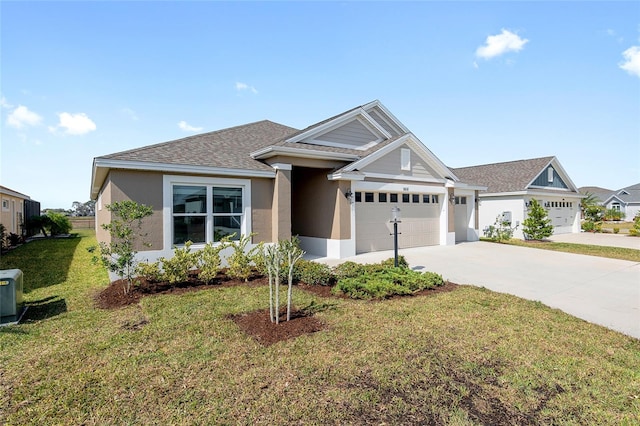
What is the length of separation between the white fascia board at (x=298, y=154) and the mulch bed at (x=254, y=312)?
4.35m

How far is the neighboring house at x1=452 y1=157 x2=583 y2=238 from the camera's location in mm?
21219

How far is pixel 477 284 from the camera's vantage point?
8281 millimetres

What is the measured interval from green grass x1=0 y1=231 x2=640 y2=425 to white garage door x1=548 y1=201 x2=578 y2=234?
2246 centimetres

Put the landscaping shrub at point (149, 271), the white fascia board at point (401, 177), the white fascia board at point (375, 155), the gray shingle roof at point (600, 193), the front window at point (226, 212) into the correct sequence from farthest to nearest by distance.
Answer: the gray shingle roof at point (600, 193) → the white fascia board at point (401, 177) → the white fascia board at point (375, 155) → the front window at point (226, 212) → the landscaping shrub at point (149, 271)

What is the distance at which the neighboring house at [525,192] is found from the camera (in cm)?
2122

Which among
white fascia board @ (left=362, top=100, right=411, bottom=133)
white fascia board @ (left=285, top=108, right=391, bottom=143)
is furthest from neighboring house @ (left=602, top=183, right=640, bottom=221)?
white fascia board @ (left=285, top=108, right=391, bottom=143)

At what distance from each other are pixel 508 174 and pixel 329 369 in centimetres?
2485

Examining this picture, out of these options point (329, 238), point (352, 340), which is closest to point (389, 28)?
point (329, 238)

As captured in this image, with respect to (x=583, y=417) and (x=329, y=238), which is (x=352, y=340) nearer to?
(x=583, y=417)

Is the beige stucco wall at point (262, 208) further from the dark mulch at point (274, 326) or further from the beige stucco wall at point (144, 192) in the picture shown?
the dark mulch at point (274, 326)

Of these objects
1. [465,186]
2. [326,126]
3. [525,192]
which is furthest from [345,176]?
[525,192]

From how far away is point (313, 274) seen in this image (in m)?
8.05

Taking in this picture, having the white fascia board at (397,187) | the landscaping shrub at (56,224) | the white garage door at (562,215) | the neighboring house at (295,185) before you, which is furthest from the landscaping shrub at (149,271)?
the white garage door at (562,215)

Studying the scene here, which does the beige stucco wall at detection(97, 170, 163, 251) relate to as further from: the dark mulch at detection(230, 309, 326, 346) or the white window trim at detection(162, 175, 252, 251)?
the dark mulch at detection(230, 309, 326, 346)
